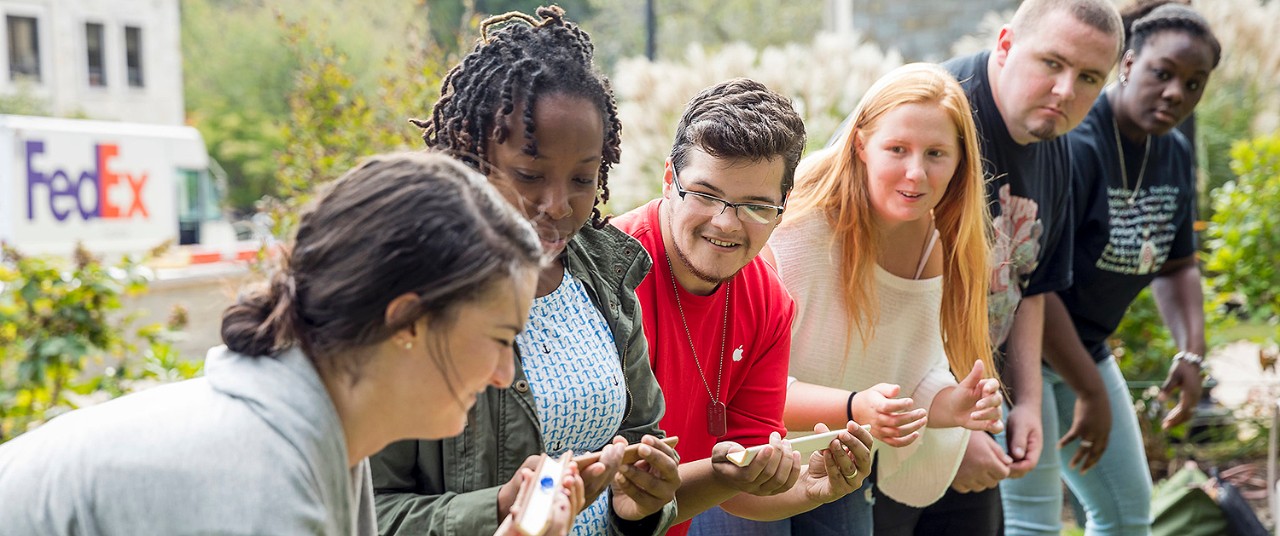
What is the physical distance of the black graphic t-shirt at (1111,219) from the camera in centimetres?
365

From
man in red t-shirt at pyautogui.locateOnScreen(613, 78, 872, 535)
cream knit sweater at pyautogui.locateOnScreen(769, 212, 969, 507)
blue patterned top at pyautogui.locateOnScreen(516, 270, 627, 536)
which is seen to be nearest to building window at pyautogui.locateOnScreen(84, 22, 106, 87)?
cream knit sweater at pyautogui.locateOnScreen(769, 212, 969, 507)

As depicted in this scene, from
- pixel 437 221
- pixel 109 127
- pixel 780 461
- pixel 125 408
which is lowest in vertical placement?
pixel 109 127

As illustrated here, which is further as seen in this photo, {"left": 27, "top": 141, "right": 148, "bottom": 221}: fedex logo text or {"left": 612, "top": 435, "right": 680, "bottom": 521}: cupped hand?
{"left": 27, "top": 141, "right": 148, "bottom": 221}: fedex logo text

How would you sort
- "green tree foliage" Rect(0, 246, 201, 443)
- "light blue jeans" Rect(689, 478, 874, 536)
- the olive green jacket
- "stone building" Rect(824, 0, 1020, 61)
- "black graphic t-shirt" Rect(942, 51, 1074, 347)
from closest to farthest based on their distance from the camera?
1. the olive green jacket
2. "light blue jeans" Rect(689, 478, 874, 536)
3. "black graphic t-shirt" Rect(942, 51, 1074, 347)
4. "green tree foliage" Rect(0, 246, 201, 443)
5. "stone building" Rect(824, 0, 1020, 61)

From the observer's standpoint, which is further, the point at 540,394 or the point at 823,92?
the point at 823,92

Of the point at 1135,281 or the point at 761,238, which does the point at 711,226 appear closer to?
the point at 761,238

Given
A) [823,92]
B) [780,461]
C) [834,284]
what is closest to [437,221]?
[780,461]

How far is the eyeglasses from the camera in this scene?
2.25 m

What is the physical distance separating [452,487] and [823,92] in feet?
21.2

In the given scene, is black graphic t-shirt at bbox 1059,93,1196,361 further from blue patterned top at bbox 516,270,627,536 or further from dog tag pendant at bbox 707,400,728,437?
blue patterned top at bbox 516,270,627,536

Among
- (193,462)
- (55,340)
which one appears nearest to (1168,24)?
(193,462)

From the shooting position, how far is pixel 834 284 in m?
2.72

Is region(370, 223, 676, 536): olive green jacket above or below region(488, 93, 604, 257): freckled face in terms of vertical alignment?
below

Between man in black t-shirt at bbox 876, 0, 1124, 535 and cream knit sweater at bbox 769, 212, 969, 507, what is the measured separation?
0.43 ft
